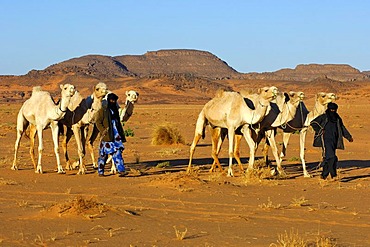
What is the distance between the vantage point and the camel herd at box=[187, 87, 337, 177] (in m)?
14.2

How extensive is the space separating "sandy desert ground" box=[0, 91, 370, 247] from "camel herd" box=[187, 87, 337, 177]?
2.62 feet

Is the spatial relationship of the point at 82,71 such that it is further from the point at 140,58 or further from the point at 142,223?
the point at 142,223

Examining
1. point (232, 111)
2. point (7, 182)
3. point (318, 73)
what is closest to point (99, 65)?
point (318, 73)

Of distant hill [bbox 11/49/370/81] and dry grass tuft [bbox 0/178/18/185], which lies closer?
dry grass tuft [bbox 0/178/18/185]

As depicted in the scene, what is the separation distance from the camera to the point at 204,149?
23.1 meters

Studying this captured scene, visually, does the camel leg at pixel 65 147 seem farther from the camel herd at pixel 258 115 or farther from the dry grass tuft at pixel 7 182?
the camel herd at pixel 258 115

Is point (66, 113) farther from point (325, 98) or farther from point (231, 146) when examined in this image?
point (325, 98)

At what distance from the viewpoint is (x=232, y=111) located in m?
14.5

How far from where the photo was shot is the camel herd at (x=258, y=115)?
1423 cm

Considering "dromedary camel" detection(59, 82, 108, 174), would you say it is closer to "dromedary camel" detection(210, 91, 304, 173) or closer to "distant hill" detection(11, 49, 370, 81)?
"dromedary camel" detection(210, 91, 304, 173)

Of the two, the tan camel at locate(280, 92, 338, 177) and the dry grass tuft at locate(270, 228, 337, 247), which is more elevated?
the tan camel at locate(280, 92, 338, 177)

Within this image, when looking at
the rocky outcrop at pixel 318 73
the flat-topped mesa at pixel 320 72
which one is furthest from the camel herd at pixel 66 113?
the flat-topped mesa at pixel 320 72

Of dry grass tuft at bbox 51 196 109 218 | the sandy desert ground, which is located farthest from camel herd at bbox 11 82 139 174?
dry grass tuft at bbox 51 196 109 218

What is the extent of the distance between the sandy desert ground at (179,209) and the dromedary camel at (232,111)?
42.7 inches
